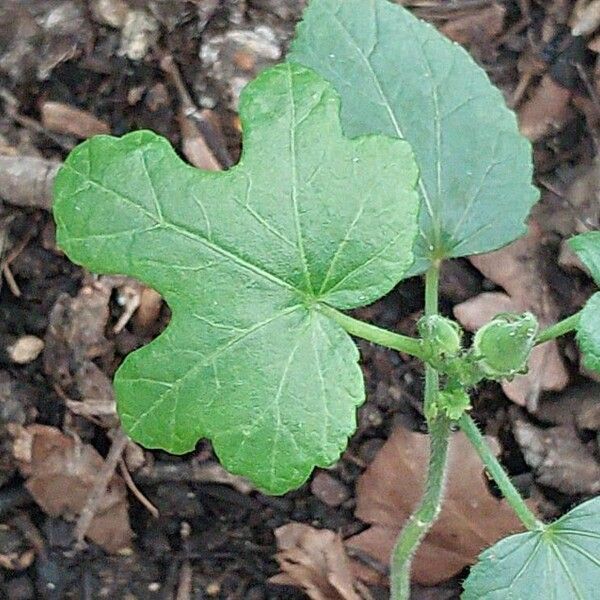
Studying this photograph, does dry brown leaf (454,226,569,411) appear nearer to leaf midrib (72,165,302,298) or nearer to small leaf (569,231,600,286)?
small leaf (569,231,600,286)

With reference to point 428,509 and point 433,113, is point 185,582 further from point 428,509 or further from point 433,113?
point 433,113

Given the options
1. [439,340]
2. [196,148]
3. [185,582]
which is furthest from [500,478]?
[196,148]

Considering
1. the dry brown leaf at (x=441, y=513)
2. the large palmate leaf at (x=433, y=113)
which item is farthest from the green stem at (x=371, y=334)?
the dry brown leaf at (x=441, y=513)

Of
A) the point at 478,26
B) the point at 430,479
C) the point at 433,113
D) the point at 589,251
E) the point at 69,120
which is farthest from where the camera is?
the point at 478,26

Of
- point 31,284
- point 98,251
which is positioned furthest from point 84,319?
point 98,251

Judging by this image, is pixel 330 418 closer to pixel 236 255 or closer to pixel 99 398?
pixel 236 255

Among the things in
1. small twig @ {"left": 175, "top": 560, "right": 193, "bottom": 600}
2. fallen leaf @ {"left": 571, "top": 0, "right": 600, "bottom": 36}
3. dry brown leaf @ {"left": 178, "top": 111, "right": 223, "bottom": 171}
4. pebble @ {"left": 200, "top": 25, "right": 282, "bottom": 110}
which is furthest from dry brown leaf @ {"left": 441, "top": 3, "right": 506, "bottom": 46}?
small twig @ {"left": 175, "top": 560, "right": 193, "bottom": 600}
